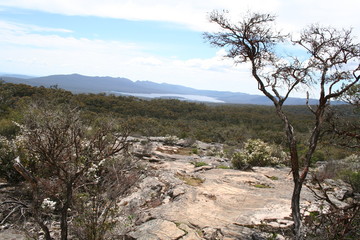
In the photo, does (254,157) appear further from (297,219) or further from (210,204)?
(297,219)

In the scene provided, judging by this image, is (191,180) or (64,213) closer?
(64,213)

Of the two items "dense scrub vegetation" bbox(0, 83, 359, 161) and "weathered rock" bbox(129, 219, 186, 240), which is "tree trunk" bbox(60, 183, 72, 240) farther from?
"dense scrub vegetation" bbox(0, 83, 359, 161)

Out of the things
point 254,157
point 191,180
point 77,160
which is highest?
point 77,160

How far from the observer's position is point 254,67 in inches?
248

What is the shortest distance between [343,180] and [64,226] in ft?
35.5

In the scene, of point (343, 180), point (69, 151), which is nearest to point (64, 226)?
point (69, 151)

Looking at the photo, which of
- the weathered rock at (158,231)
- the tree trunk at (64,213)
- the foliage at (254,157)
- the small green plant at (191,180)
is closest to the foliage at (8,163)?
the small green plant at (191,180)

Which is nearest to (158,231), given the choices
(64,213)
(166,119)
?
(64,213)

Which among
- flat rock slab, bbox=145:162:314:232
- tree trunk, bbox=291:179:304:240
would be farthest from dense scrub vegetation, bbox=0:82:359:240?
flat rock slab, bbox=145:162:314:232

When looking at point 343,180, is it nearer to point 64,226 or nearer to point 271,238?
point 271,238

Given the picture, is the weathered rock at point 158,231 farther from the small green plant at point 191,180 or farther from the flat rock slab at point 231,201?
the small green plant at point 191,180

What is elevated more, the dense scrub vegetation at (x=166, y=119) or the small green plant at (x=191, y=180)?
the small green plant at (x=191, y=180)

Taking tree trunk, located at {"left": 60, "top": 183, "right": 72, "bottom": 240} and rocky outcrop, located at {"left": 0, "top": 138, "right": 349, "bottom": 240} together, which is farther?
rocky outcrop, located at {"left": 0, "top": 138, "right": 349, "bottom": 240}

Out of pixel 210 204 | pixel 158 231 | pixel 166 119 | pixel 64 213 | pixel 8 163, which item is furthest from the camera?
pixel 166 119
